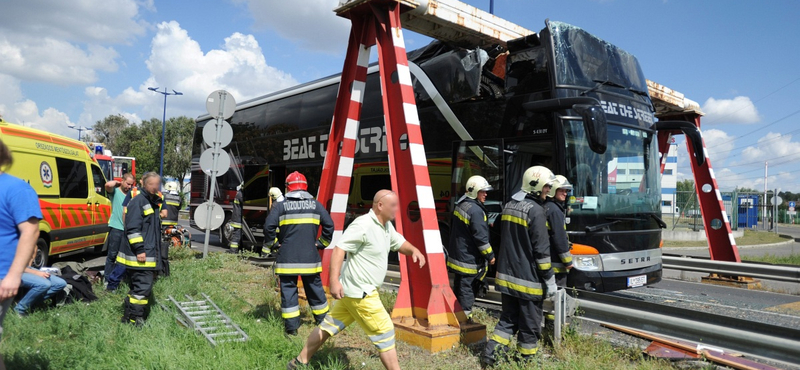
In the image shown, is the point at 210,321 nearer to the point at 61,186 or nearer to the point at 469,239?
the point at 469,239

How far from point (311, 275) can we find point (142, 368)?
1689 mm

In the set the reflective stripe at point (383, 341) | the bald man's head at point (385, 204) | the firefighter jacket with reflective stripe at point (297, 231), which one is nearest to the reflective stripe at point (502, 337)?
the reflective stripe at point (383, 341)

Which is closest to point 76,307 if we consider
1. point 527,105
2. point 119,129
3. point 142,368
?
point 142,368

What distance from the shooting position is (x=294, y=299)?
5312 mm

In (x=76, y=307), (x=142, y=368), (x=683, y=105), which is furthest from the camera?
(x=683, y=105)

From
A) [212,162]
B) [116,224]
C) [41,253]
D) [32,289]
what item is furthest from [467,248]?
[41,253]

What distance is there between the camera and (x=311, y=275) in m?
5.31

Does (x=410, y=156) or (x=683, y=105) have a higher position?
(x=683, y=105)

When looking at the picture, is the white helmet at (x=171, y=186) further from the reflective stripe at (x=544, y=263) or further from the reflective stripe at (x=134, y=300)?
the reflective stripe at (x=544, y=263)

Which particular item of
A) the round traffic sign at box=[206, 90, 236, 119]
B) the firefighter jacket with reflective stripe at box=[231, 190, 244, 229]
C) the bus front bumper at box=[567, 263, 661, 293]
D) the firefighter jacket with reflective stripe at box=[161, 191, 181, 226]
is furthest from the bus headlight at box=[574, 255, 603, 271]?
the firefighter jacket with reflective stripe at box=[231, 190, 244, 229]

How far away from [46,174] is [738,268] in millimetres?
12082

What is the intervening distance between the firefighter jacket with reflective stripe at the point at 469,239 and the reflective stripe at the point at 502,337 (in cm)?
150

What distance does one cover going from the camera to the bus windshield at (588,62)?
662 centimetres

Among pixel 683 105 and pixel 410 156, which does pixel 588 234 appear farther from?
pixel 683 105
